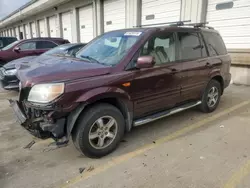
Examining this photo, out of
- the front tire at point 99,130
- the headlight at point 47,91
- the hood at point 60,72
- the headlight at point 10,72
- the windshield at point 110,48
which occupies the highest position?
the windshield at point 110,48

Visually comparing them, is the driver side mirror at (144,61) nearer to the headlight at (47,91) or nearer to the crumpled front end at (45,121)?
the headlight at (47,91)

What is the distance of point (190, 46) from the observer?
4.05 metres

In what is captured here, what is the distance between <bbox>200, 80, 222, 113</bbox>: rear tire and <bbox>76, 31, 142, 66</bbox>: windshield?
213 centimetres

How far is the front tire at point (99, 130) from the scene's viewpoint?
2.77 metres

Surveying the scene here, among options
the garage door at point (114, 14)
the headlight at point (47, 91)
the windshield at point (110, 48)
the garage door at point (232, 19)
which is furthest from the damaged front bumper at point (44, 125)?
the garage door at point (114, 14)

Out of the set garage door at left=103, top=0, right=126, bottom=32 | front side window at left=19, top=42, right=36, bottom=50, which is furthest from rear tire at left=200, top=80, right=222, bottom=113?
garage door at left=103, top=0, right=126, bottom=32

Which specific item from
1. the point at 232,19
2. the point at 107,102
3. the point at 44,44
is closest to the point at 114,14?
the point at 44,44

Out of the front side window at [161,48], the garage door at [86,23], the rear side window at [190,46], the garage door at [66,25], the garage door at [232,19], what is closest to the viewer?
the front side window at [161,48]

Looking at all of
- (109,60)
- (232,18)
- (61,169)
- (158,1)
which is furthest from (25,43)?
(232,18)

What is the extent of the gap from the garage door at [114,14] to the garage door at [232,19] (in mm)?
5186

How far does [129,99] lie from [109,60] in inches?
26.7

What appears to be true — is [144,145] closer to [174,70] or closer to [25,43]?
[174,70]

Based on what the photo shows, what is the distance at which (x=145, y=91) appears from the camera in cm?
331

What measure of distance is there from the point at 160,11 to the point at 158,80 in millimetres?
7587
